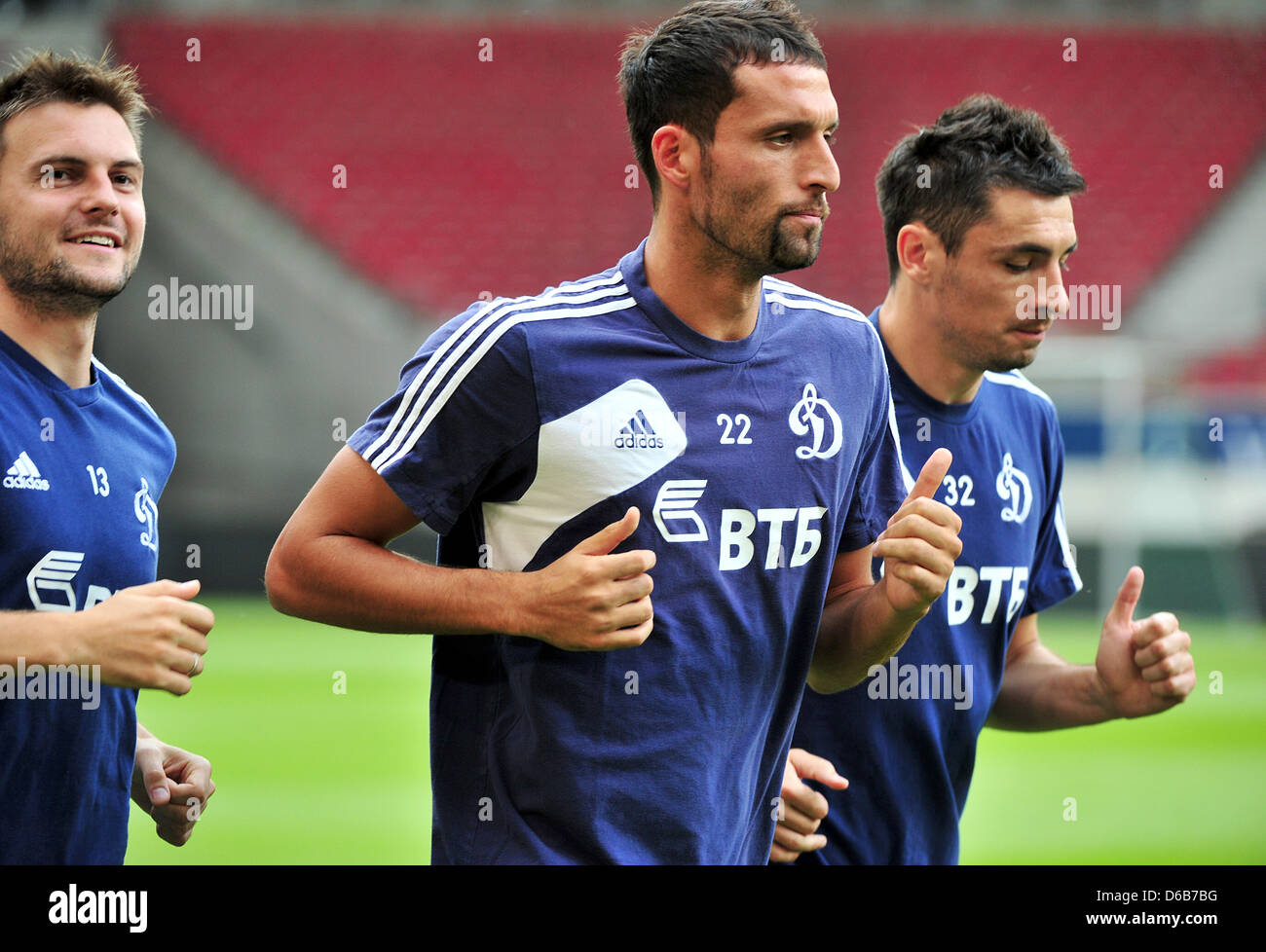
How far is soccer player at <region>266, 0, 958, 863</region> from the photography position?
2330 millimetres

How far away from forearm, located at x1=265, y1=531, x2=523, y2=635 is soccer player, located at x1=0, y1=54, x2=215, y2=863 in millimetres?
171

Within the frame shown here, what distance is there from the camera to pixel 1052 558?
340 cm

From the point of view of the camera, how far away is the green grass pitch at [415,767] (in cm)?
672

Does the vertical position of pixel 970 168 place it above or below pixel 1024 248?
above

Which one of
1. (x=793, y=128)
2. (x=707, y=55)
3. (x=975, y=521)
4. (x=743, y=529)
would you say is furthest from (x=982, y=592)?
(x=707, y=55)

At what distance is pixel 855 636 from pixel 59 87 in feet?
6.34

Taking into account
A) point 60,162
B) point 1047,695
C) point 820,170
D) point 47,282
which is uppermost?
point 60,162

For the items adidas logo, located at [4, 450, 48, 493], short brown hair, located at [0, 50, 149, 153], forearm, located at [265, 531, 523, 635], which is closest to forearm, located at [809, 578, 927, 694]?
forearm, located at [265, 531, 523, 635]

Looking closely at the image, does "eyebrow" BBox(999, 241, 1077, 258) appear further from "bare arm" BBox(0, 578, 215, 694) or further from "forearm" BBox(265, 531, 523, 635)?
"bare arm" BBox(0, 578, 215, 694)

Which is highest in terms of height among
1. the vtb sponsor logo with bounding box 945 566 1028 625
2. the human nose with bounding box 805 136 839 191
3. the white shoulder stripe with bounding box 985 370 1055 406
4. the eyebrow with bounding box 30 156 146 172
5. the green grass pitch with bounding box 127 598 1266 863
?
the eyebrow with bounding box 30 156 146 172

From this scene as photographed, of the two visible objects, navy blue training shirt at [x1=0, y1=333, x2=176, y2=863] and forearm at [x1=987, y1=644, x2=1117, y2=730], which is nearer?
navy blue training shirt at [x1=0, y1=333, x2=176, y2=863]

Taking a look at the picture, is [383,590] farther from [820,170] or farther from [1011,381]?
[1011,381]
